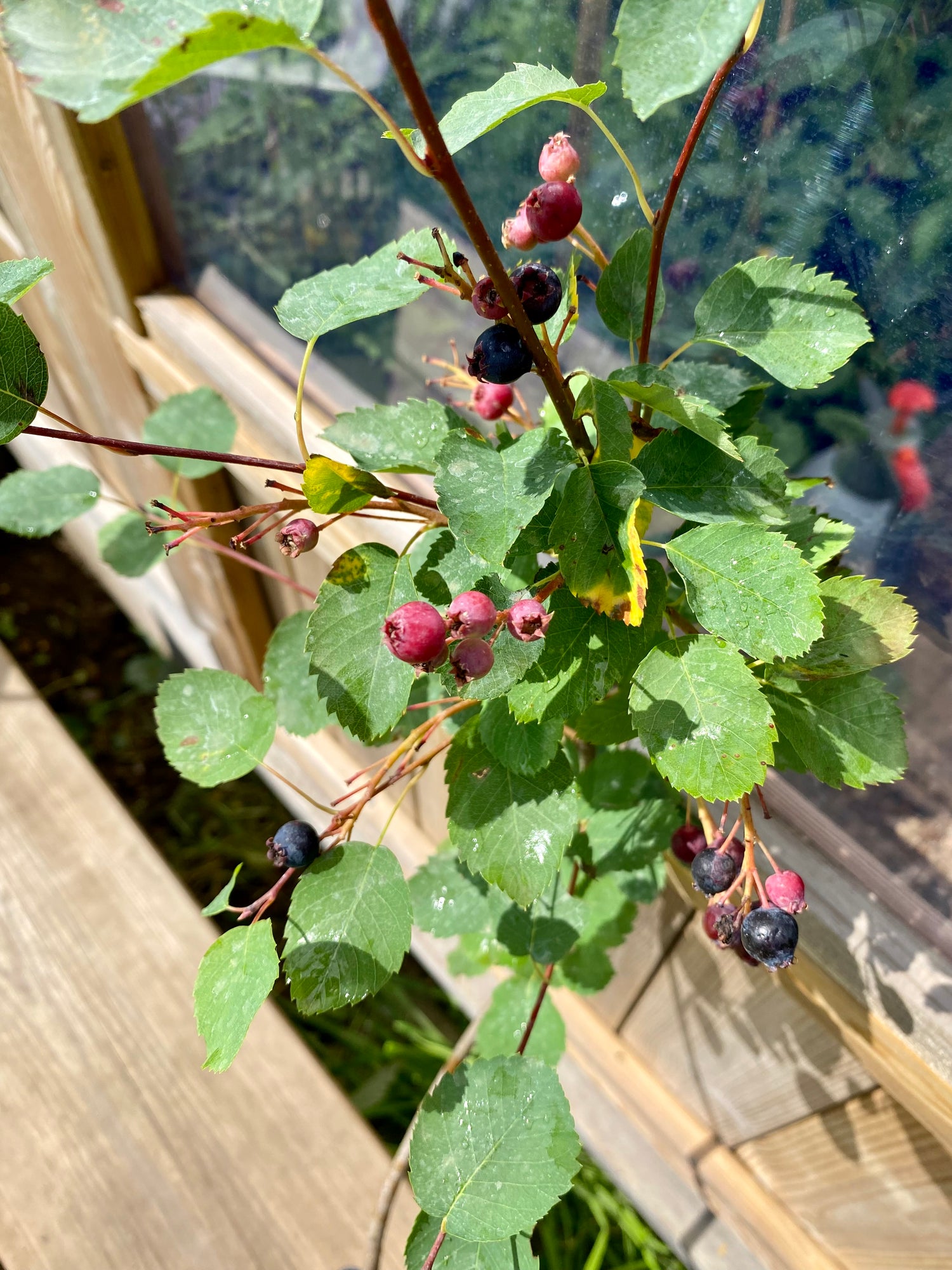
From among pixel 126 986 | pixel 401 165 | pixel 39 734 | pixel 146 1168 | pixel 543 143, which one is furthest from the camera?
pixel 39 734

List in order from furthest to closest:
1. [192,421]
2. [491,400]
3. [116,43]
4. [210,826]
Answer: [210,826], [192,421], [491,400], [116,43]

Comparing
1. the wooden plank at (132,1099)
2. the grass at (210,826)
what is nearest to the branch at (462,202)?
the wooden plank at (132,1099)

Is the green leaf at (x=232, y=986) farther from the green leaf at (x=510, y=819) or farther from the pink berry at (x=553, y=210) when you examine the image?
the pink berry at (x=553, y=210)

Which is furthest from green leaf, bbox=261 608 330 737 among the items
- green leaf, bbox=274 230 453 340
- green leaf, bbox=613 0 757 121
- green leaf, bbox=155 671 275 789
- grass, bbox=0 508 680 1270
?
grass, bbox=0 508 680 1270

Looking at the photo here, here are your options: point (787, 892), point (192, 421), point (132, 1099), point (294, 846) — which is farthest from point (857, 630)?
point (132, 1099)

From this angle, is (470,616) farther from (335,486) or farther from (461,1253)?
(461,1253)

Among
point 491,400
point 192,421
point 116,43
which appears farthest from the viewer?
point 192,421

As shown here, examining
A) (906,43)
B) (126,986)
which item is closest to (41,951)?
(126,986)

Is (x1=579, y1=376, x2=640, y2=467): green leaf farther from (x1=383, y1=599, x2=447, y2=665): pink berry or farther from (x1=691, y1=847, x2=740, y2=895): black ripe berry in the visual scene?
(x1=691, y1=847, x2=740, y2=895): black ripe berry

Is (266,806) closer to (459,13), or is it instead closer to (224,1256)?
(224,1256)
